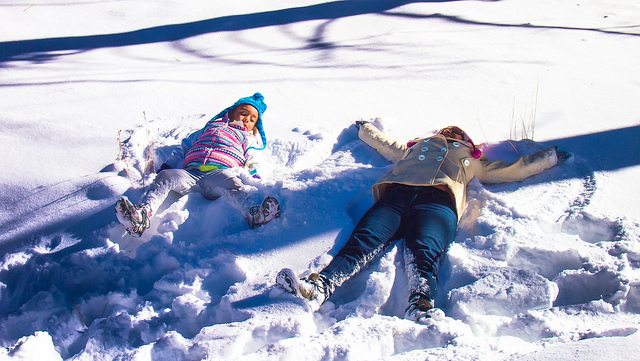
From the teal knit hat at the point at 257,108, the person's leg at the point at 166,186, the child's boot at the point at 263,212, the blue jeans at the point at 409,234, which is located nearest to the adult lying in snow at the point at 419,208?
the blue jeans at the point at 409,234

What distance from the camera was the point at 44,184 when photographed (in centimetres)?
330

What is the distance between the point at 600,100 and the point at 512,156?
1217 mm

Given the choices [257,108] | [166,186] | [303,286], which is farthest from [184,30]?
[303,286]

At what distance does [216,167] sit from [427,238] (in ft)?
4.40

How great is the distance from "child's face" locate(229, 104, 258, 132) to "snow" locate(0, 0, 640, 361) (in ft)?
0.69

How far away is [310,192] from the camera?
3242mm

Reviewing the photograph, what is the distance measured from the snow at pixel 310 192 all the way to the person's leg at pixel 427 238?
9cm

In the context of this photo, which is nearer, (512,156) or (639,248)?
(639,248)

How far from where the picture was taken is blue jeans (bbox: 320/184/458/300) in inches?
100

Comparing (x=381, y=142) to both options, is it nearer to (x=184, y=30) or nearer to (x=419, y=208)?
(x=419, y=208)

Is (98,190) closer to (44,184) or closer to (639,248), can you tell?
(44,184)

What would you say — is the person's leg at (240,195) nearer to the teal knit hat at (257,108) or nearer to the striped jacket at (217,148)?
the striped jacket at (217,148)

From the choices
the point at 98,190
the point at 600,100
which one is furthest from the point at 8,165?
the point at 600,100

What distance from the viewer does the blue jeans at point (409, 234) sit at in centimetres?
255
